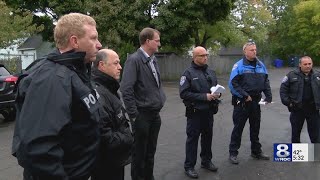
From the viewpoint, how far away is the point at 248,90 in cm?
638

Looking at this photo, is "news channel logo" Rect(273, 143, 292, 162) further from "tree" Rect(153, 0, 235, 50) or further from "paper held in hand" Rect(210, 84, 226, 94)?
"tree" Rect(153, 0, 235, 50)

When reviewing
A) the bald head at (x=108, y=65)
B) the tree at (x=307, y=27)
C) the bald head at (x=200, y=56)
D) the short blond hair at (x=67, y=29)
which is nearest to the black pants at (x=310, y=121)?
the bald head at (x=200, y=56)

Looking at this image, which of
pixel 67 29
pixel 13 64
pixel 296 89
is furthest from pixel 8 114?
pixel 67 29

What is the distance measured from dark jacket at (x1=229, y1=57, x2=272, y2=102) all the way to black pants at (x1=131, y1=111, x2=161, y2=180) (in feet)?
6.13

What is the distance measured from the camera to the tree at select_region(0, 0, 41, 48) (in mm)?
19812

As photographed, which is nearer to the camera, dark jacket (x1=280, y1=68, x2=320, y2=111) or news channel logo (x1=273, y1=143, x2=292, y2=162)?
news channel logo (x1=273, y1=143, x2=292, y2=162)

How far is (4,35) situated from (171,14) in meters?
9.00

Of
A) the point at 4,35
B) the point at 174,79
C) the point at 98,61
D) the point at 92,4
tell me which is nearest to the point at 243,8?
the point at 174,79

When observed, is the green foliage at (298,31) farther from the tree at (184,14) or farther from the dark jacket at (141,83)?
the dark jacket at (141,83)

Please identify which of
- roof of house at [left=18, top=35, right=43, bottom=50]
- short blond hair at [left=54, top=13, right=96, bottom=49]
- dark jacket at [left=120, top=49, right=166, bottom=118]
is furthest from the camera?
roof of house at [left=18, top=35, right=43, bottom=50]

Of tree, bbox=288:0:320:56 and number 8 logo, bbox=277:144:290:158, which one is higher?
tree, bbox=288:0:320:56

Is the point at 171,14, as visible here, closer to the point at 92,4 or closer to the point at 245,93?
the point at 92,4

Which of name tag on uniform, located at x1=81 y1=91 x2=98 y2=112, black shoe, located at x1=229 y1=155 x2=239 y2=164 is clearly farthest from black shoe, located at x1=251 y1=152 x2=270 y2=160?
name tag on uniform, located at x1=81 y1=91 x2=98 y2=112

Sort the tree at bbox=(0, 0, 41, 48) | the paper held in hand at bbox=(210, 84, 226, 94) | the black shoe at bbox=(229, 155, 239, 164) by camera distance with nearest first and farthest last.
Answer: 1. the paper held in hand at bbox=(210, 84, 226, 94)
2. the black shoe at bbox=(229, 155, 239, 164)
3. the tree at bbox=(0, 0, 41, 48)
